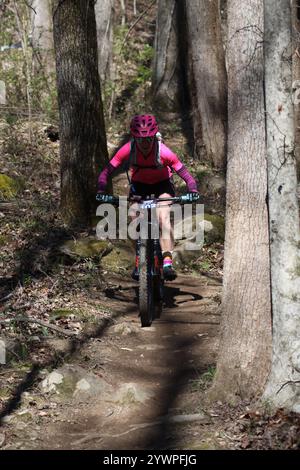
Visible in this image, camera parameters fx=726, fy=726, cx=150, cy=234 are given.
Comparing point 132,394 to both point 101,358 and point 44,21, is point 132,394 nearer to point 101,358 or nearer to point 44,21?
point 101,358

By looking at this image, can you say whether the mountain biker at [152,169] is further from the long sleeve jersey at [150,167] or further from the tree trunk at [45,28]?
the tree trunk at [45,28]

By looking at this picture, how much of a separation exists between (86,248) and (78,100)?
2.16 metres

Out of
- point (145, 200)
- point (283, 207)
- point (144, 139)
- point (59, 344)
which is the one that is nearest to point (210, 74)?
point (144, 139)

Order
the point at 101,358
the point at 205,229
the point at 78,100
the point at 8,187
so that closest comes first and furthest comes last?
the point at 101,358 → the point at 78,100 → the point at 205,229 → the point at 8,187

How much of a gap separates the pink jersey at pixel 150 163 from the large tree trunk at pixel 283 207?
11.4ft

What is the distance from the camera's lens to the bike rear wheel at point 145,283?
26.5 feet

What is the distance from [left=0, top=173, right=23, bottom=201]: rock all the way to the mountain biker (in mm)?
3651

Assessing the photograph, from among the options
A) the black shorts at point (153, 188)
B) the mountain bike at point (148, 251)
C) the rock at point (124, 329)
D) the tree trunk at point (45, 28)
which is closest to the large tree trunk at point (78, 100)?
the black shorts at point (153, 188)

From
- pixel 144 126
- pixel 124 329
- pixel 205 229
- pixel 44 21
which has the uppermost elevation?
pixel 44 21

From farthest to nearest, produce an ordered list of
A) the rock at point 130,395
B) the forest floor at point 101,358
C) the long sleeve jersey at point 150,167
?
the long sleeve jersey at point 150,167, the rock at point 130,395, the forest floor at point 101,358

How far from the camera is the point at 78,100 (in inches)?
416

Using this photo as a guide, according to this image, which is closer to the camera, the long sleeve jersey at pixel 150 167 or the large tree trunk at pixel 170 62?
the long sleeve jersey at pixel 150 167
